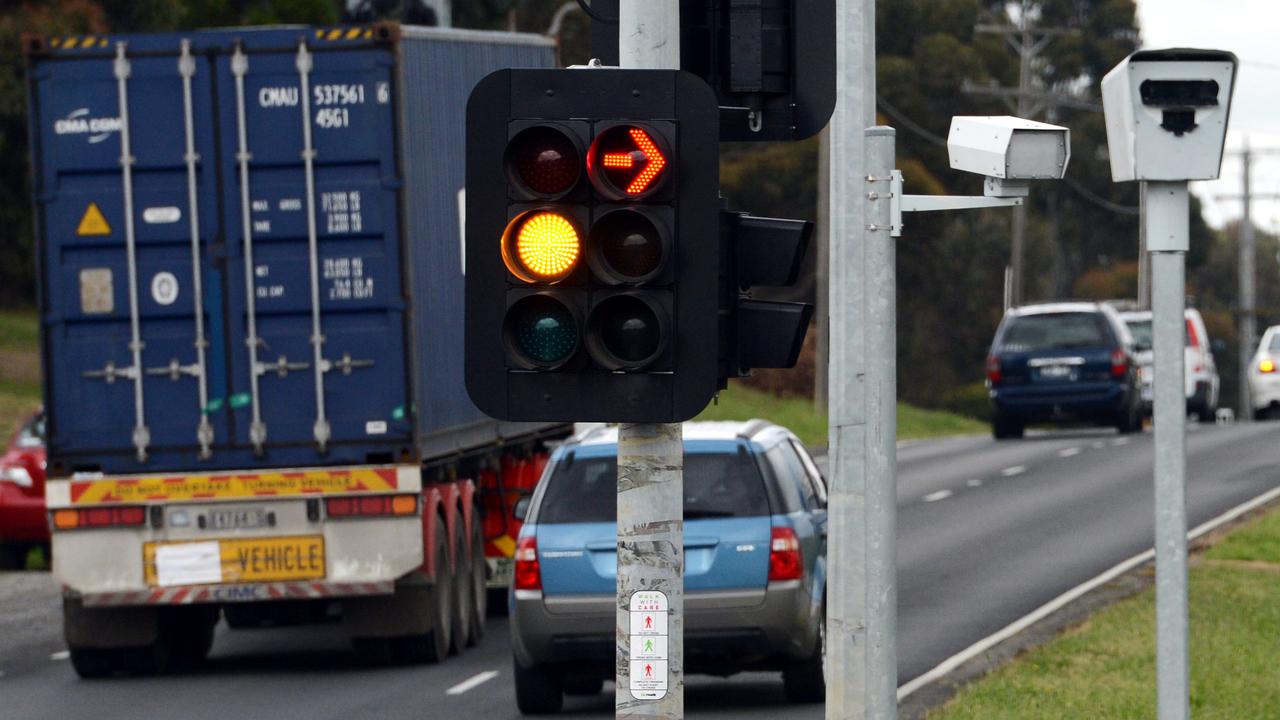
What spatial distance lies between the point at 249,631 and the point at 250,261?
4831 millimetres

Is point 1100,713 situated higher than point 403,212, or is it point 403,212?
point 403,212

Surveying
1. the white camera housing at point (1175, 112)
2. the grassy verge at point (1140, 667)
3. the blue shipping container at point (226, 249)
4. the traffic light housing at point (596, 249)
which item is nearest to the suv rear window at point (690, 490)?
the grassy verge at point (1140, 667)

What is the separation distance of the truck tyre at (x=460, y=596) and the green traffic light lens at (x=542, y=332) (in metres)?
10.3

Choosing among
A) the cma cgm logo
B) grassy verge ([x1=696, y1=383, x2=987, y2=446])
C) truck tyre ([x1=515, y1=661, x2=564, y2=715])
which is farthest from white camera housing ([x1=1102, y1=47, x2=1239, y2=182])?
grassy verge ([x1=696, y1=383, x2=987, y2=446])

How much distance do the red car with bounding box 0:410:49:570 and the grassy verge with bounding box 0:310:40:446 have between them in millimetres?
16982

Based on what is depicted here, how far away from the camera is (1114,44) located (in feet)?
260

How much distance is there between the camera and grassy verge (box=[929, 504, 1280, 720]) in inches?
481

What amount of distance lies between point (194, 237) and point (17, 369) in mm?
36815

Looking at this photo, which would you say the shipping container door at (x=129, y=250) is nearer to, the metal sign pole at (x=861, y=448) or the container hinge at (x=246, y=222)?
the container hinge at (x=246, y=222)

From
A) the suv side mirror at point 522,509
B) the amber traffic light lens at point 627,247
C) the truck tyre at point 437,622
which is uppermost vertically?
the amber traffic light lens at point 627,247

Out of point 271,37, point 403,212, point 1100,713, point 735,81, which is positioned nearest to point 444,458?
point 403,212

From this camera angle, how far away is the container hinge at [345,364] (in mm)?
15703

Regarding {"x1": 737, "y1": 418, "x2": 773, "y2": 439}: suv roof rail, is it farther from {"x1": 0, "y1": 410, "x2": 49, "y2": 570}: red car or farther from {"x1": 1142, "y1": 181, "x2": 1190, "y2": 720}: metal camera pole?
{"x1": 0, "y1": 410, "x2": 49, "y2": 570}: red car

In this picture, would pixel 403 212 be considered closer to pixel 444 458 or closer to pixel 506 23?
pixel 444 458
